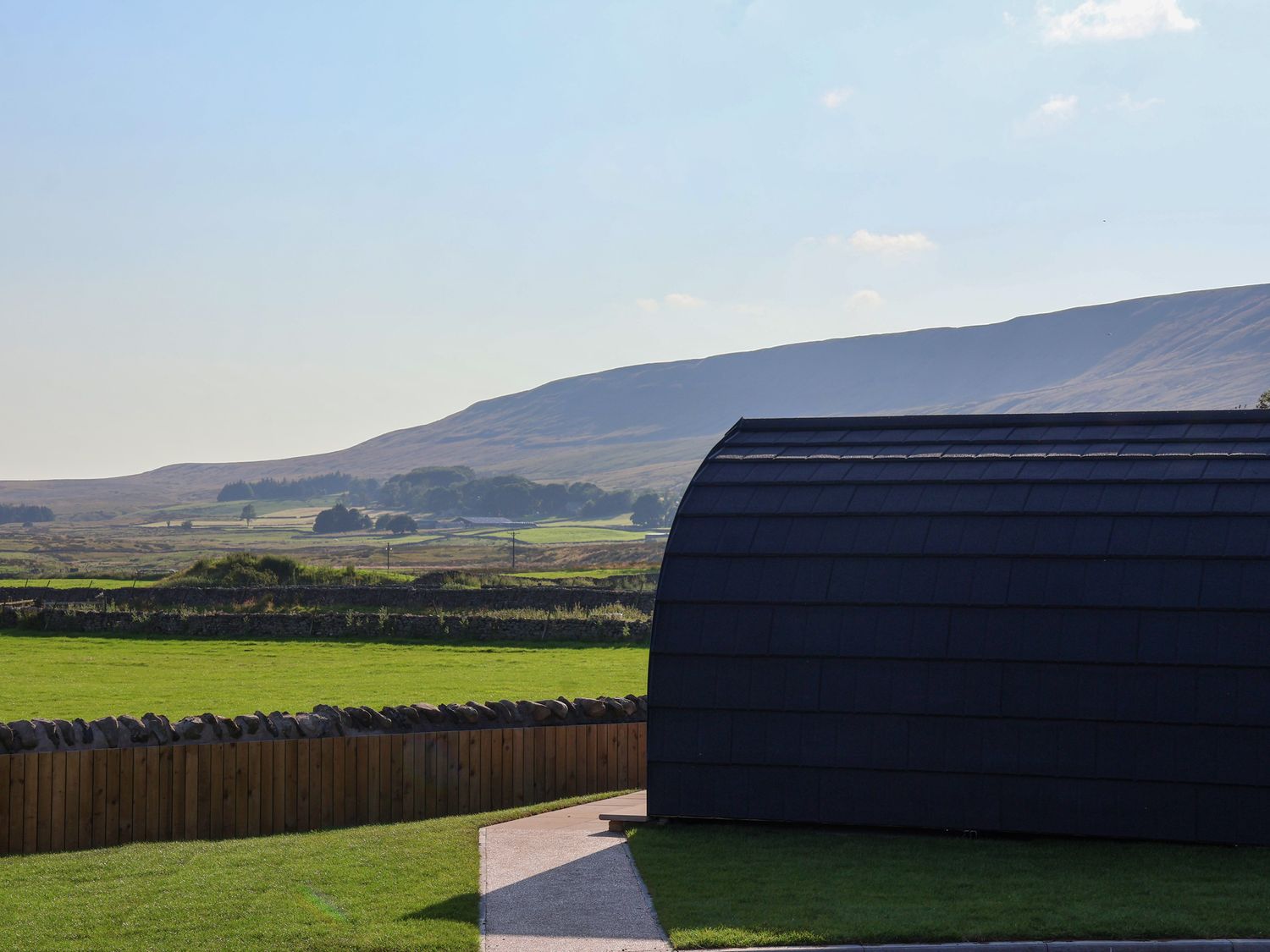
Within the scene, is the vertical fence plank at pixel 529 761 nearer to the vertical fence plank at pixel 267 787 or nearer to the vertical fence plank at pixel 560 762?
the vertical fence plank at pixel 560 762

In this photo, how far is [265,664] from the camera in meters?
34.2

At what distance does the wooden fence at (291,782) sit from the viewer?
50.8 ft

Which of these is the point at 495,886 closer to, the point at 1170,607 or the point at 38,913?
the point at 38,913

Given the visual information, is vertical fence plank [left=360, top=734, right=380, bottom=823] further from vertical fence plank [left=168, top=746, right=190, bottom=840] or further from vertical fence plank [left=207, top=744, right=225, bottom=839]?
vertical fence plank [left=168, top=746, right=190, bottom=840]

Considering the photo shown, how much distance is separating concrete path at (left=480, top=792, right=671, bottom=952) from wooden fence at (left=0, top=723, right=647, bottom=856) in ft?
6.90

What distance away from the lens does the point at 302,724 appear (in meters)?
17.9

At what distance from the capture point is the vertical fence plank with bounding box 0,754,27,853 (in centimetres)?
1525

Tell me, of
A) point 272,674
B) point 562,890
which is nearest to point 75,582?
point 272,674

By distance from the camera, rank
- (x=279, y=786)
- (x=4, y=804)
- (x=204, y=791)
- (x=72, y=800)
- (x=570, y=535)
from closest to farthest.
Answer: (x=4, y=804) → (x=72, y=800) → (x=204, y=791) → (x=279, y=786) → (x=570, y=535)

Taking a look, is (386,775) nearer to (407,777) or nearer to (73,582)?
(407,777)

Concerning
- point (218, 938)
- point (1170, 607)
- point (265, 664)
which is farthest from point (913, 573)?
point (265, 664)

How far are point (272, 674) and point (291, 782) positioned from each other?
51.2ft

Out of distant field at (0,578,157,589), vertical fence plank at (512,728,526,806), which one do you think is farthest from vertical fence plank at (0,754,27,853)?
distant field at (0,578,157,589)

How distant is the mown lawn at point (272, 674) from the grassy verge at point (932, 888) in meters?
12.4
